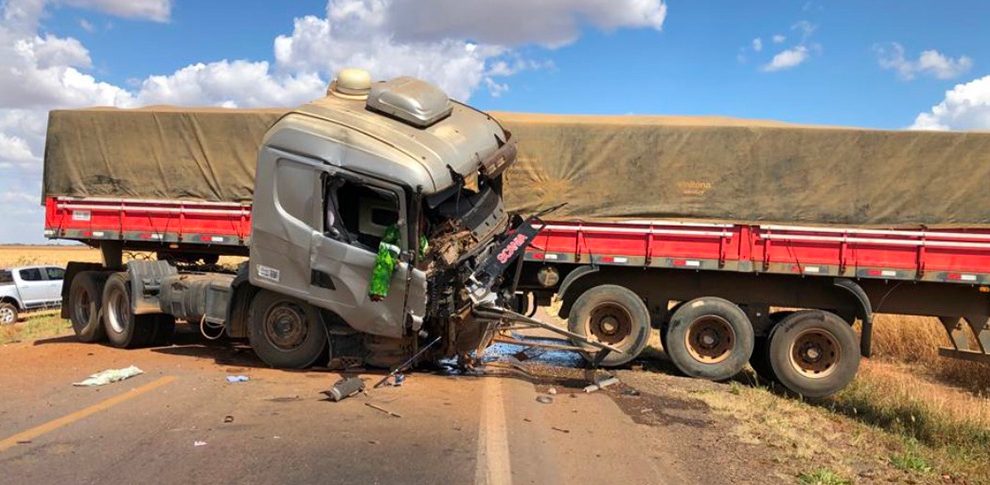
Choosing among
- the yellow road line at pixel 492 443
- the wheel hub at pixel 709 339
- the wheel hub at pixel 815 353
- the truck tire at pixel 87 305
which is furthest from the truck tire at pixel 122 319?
the wheel hub at pixel 815 353

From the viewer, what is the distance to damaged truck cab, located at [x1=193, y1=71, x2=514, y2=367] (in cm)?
795

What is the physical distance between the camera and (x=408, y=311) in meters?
8.05

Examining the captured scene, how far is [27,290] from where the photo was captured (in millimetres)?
19516

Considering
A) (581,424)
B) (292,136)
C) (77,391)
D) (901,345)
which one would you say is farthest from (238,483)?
(901,345)

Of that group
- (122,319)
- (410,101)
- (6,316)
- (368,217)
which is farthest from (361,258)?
(6,316)

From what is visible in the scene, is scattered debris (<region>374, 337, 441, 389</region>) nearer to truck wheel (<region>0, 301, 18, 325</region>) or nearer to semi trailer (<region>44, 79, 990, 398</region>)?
semi trailer (<region>44, 79, 990, 398</region>)

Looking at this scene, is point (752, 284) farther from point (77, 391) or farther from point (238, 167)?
point (77, 391)

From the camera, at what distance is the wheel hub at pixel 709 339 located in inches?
382

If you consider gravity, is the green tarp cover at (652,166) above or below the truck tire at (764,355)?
above

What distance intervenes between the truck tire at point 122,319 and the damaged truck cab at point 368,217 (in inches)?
119

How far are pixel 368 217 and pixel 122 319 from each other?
5.14 meters

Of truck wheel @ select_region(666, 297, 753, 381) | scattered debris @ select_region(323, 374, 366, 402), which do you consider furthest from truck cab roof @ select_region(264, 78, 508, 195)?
truck wheel @ select_region(666, 297, 753, 381)

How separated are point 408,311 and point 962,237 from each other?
272 inches

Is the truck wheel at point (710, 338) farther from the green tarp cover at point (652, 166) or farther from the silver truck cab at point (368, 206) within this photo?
the silver truck cab at point (368, 206)
